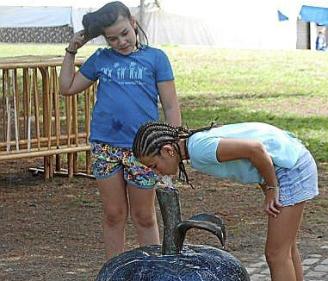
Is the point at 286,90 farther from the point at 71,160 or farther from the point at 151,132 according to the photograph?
the point at 151,132

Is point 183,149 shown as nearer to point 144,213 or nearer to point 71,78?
point 144,213

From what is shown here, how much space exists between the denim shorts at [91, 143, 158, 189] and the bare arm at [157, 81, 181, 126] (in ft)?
1.05

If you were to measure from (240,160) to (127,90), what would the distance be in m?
1.23

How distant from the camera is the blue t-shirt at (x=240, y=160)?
15.4 ft

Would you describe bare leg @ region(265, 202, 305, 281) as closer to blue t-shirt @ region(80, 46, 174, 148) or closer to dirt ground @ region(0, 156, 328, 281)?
blue t-shirt @ region(80, 46, 174, 148)

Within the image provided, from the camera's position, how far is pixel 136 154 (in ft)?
15.1

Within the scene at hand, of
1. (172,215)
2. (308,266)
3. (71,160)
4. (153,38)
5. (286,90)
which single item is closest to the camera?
(172,215)

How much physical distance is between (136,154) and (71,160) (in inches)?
225

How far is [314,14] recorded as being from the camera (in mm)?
35562

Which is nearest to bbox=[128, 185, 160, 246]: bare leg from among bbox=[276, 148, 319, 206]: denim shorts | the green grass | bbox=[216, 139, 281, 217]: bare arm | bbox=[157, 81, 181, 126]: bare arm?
bbox=[157, 81, 181, 126]: bare arm

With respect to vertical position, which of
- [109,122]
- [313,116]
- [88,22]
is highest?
[88,22]

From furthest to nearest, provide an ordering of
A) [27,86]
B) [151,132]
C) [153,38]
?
[153,38], [27,86], [151,132]

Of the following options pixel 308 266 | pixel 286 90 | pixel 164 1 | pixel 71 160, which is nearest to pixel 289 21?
pixel 164 1

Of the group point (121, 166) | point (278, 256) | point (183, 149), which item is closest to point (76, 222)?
point (121, 166)
